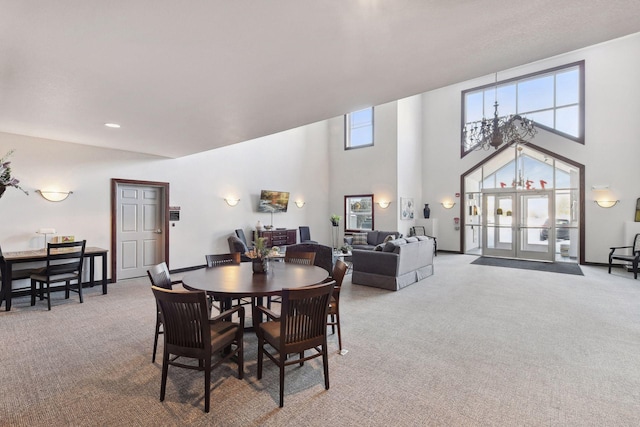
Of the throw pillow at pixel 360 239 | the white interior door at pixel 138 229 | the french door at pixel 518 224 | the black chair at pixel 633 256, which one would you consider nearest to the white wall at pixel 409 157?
the throw pillow at pixel 360 239

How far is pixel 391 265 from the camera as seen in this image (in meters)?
5.43

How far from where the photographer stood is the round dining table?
2.50 m

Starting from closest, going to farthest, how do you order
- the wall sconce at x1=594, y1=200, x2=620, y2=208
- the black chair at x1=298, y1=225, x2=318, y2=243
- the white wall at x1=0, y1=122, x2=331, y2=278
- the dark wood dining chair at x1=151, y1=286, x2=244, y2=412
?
the dark wood dining chair at x1=151, y1=286, x2=244, y2=412, the white wall at x1=0, y1=122, x2=331, y2=278, the wall sconce at x1=594, y1=200, x2=620, y2=208, the black chair at x1=298, y1=225, x2=318, y2=243

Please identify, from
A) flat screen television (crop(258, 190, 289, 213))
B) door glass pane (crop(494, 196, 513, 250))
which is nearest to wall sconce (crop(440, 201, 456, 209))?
door glass pane (crop(494, 196, 513, 250))

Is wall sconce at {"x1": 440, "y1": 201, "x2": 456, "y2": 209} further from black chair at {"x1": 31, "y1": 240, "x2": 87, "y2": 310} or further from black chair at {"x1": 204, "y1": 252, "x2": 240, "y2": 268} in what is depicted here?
black chair at {"x1": 31, "y1": 240, "x2": 87, "y2": 310}

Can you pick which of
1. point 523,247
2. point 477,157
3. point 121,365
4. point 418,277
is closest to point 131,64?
point 121,365

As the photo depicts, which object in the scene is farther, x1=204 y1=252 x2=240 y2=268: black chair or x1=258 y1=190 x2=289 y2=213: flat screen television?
x1=258 y1=190 x2=289 y2=213: flat screen television

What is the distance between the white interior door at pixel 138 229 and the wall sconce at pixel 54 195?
0.89 m

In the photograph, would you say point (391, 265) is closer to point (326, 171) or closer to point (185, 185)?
point (185, 185)

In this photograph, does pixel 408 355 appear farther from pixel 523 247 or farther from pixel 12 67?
pixel 523 247

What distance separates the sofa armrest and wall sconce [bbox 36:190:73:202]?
5458 millimetres

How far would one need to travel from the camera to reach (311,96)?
3209 millimetres

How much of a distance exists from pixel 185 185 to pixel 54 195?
2382 millimetres

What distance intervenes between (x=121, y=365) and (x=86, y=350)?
67 cm
